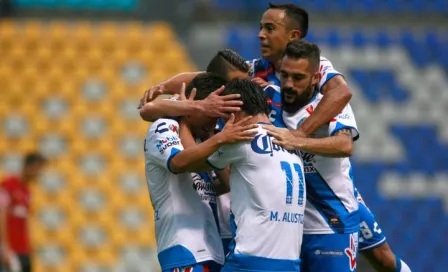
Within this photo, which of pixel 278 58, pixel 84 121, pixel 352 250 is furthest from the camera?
pixel 84 121

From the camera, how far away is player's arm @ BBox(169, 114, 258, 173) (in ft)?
16.6

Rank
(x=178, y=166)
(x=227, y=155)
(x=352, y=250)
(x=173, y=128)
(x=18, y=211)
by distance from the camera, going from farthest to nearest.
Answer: (x=18, y=211) → (x=352, y=250) → (x=173, y=128) → (x=178, y=166) → (x=227, y=155)

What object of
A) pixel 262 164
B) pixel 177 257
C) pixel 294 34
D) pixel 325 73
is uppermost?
pixel 294 34

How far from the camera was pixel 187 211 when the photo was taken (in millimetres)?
5469

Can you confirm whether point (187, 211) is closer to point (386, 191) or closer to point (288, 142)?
point (288, 142)

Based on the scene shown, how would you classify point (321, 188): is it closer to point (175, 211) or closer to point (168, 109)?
point (175, 211)

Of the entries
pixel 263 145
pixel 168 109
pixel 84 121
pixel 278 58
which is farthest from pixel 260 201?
pixel 84 121

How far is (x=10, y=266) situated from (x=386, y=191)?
222 inches

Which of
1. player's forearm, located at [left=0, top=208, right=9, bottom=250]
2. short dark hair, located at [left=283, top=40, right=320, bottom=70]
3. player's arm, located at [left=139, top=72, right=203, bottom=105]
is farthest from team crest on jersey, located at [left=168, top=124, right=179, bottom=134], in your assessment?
player's forearm, located at [left=0, top=208, right=9, bottom=250]

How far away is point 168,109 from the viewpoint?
18.1 ft

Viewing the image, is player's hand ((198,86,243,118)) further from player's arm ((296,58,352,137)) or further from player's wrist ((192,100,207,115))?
player's arm ((296,58,352,137))

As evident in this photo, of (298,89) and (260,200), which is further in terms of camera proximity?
(298,89)

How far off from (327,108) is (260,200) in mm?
841

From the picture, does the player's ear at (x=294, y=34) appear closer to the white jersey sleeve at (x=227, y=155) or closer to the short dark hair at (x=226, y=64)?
the short dark hair at (x=226, y=64)
